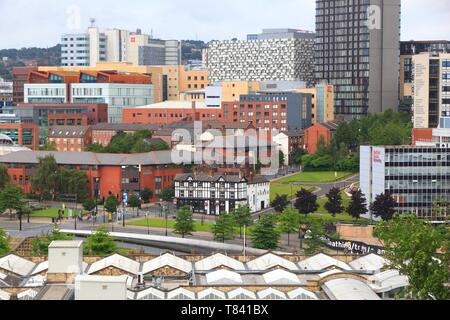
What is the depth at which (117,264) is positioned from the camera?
38.5 feet

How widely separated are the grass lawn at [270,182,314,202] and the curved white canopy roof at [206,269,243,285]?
13.8 m

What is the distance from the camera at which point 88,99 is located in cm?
4016

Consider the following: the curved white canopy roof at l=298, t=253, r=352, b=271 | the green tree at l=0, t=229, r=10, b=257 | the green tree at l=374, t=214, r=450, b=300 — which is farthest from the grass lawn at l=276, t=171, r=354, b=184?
the green tree at l=374, t=214, r=450, b=300

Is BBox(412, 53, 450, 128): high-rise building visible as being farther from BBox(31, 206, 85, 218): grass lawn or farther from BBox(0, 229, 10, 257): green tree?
BBox(0, 229, 10, 257): green tree

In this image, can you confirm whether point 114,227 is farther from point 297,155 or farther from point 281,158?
point 297,155

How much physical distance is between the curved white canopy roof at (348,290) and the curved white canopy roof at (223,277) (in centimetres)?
131

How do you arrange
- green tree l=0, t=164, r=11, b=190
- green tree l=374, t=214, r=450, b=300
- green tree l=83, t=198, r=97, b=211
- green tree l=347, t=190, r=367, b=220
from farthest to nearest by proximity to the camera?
1. green tree l=0, t=164, r=11, b=190
2. green tree l=83, t=198, r=97, b=211
3. green tree l=347, t=190, r=367, b=220
4. green tree l=374, t=214, r=450, b=300

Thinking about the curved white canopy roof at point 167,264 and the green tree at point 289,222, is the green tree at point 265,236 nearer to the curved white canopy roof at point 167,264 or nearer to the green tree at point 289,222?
the green tree at point 289,222

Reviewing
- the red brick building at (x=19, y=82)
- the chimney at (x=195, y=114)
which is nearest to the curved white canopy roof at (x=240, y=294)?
the chimney at (x=195, y=114)

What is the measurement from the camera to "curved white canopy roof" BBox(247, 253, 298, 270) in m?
12.1

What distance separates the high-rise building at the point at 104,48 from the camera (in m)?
53.1

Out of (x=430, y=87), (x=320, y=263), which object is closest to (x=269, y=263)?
(x=320, y=263)
